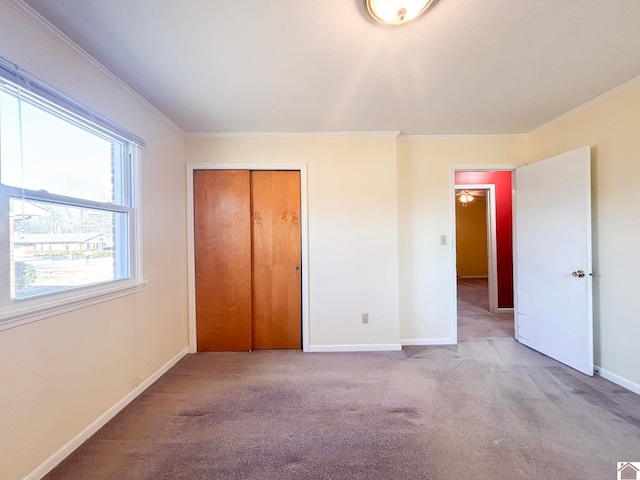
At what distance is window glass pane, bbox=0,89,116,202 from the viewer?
130 centimetres

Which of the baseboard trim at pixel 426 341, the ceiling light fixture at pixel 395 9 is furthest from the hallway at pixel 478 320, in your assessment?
the ceiling light fixture at pixel 395 9

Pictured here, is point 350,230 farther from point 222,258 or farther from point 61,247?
point 61,247

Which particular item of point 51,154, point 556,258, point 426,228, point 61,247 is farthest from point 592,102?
point 61,247

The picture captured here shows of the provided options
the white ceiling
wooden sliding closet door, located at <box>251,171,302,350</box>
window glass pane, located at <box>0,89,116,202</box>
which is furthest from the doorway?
window glass pane, located at <box>0,89,116,202</box>

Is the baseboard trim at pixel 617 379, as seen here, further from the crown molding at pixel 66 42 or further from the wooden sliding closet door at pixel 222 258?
the crown molding at pixel 66 42

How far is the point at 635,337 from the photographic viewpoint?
2.10m

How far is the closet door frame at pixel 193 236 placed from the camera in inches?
115

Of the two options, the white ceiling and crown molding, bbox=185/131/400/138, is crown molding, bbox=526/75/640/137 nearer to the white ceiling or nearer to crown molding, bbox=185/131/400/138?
the white ceiling

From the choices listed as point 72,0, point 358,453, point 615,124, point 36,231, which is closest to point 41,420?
point 36,231

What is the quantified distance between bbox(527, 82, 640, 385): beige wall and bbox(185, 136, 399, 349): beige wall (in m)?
1.72

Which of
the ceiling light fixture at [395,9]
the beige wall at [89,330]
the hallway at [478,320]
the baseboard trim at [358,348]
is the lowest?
the hallway at [478,320]

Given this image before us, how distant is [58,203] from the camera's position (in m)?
1.55

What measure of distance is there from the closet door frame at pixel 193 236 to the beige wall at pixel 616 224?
8.73 ft

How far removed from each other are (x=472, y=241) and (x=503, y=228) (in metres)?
4.01
